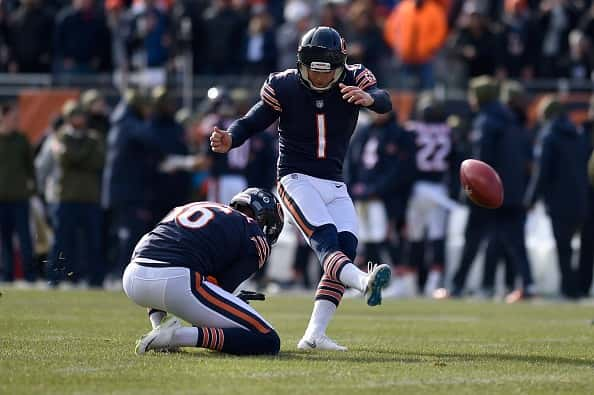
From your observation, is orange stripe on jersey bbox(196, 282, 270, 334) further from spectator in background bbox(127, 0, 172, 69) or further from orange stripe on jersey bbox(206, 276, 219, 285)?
spectator in background bbox(127, 0, 172, 69)

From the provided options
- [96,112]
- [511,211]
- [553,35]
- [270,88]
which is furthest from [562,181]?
[270,88]

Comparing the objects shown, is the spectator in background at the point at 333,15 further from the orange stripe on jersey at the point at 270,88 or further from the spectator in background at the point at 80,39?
the orange stripe on jersey at the point at 270,88

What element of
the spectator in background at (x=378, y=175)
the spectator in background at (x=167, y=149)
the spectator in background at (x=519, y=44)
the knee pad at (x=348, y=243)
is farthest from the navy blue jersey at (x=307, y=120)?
the spectator in background at (x=519, y=44)

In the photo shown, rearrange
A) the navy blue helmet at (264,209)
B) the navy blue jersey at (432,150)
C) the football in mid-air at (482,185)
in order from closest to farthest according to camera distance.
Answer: the navy blue helmet at (264,209)
the football in mid-air at (482,185)
the navy blue jersey at (432,150)

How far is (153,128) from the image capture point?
15.7m

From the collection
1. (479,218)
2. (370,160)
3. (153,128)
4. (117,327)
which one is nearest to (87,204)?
(153,128)

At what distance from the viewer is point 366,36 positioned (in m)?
18.2

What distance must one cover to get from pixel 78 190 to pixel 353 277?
8.29m

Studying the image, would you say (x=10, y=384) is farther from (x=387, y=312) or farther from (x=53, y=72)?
(x=53, y=72)

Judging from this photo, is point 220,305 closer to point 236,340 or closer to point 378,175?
point 236,340

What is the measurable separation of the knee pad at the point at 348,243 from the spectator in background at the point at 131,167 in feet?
Answer: 24.8

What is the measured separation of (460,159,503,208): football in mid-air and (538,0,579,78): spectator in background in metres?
9.64

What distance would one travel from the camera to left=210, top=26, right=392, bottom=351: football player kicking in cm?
821

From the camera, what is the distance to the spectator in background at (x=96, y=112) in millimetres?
16516
